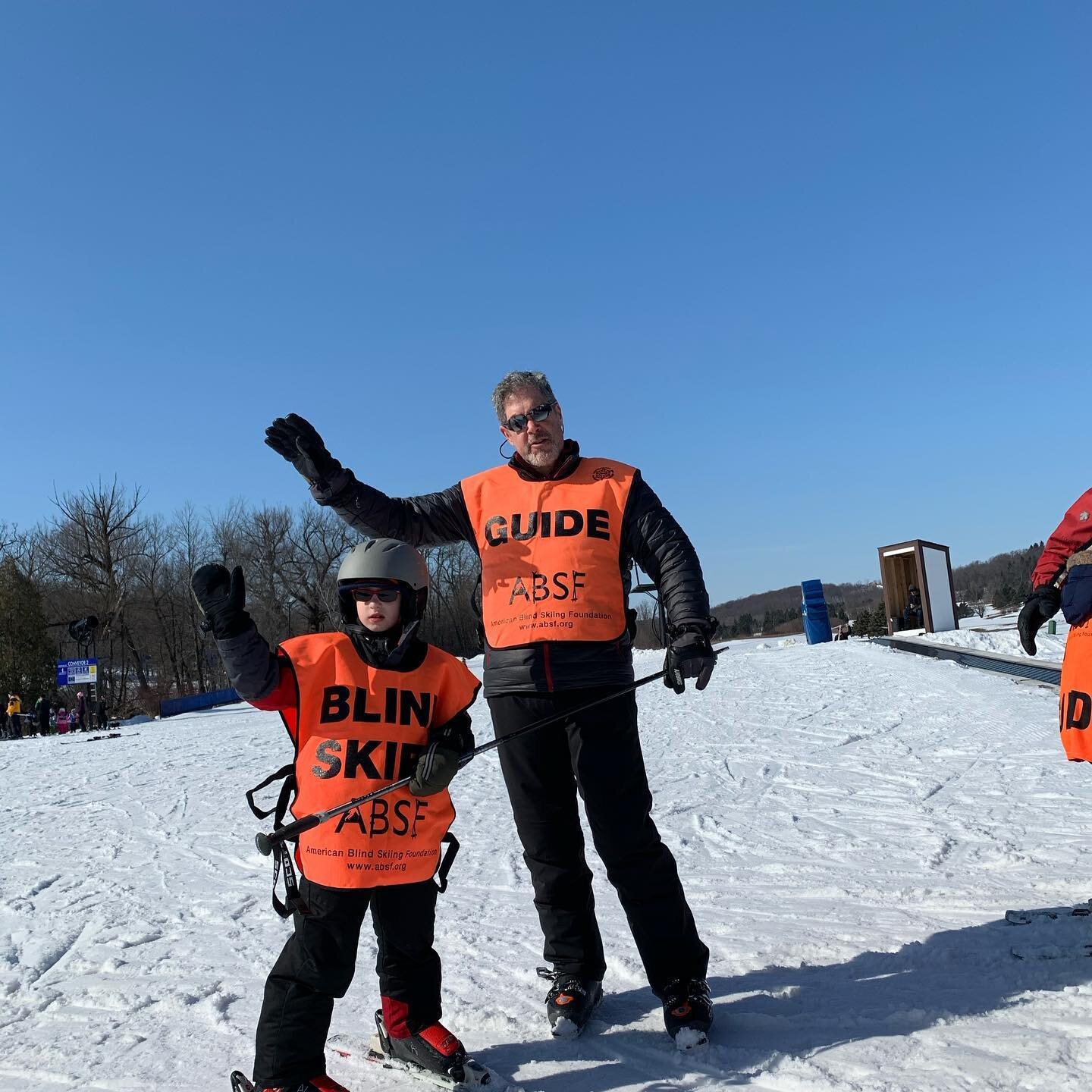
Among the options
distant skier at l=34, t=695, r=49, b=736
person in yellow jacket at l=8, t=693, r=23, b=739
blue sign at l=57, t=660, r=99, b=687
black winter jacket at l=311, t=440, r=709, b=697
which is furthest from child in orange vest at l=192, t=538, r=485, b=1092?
blue sign at l=57, t=660, r=99, b=687

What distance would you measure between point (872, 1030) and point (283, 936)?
244cm

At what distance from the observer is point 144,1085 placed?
2.40 meters

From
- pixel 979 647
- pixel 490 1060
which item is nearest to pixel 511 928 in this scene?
pixel 490 1060

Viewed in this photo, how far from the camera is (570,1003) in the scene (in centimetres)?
261

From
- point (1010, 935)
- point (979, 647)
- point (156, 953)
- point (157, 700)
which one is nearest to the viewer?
point (1010, 935)

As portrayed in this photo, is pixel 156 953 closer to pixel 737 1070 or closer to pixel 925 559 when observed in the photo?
pixel 737 1070

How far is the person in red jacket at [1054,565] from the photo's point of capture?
3.03m

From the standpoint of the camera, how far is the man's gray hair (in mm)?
3012

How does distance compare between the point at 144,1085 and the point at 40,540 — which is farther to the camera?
the point at 40,540

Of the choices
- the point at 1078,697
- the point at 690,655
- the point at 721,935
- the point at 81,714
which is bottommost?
the point at 721,935

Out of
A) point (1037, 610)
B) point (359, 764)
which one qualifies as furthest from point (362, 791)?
point (1037, 610)

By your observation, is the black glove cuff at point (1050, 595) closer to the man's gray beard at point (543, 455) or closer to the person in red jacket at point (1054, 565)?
the person in red jacket at point (1054, 565)

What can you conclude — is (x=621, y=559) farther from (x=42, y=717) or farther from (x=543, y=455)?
(x=42, y=717)

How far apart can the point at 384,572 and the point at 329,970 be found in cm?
107
